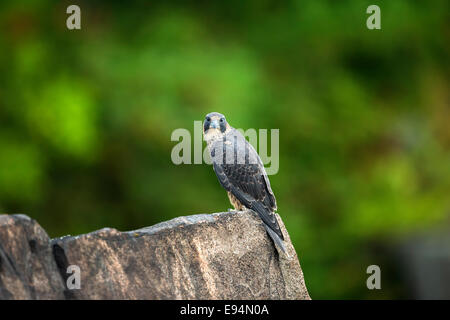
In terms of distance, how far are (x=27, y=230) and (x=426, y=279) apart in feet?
31.2

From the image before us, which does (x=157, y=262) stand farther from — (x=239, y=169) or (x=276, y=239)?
(x=239, y=169)

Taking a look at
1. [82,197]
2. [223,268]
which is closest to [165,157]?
[82,197]

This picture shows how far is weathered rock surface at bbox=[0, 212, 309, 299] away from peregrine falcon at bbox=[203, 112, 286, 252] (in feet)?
1.39

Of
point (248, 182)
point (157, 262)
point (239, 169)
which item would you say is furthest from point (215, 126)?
point (157, 262)

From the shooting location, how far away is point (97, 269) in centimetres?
486

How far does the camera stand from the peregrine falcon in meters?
6.27

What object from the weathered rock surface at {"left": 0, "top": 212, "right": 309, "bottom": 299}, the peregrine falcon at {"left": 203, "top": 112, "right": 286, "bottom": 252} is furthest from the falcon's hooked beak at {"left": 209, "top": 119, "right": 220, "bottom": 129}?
the weathered rock surface at {"left": 0, "top": 212, "right": 309, "bottom": 299}

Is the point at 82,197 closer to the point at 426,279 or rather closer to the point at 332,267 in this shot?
the point at 332,267

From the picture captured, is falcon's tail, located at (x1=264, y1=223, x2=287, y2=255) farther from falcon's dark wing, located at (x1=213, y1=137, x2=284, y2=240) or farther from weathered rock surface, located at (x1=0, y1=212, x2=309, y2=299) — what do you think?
falcon's dark wing, located at (x1=213, y1=137, x2=284, y2=240)

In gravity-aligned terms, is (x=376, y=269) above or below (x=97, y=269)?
below

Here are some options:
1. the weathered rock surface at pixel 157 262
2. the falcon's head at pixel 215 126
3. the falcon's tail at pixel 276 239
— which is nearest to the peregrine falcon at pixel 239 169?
the falcon's head at pixel 215 126

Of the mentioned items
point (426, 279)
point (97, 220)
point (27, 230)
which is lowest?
point (426, 279)

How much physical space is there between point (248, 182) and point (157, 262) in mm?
1565

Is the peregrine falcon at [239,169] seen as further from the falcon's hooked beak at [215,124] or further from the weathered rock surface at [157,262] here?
the weathered rock surface at [157,262]
